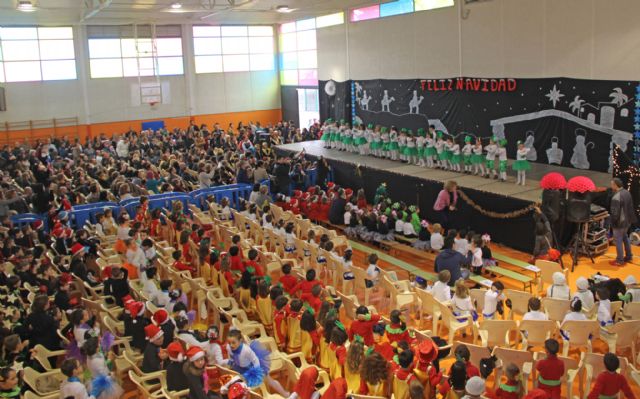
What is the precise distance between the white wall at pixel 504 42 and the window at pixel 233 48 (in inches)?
299

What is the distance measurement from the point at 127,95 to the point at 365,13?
40.3 ft

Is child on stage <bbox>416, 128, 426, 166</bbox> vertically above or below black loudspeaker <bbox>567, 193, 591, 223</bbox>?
above

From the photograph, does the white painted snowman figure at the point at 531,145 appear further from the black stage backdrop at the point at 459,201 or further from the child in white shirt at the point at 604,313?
the child in white shirt at the point at 604,313

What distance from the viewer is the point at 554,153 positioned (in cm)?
1563

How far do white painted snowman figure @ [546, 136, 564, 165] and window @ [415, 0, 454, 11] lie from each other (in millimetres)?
5856

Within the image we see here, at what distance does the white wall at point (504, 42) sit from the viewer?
13.8m

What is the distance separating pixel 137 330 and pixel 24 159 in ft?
50.5

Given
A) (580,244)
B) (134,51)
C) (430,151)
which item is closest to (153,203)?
(430,151)

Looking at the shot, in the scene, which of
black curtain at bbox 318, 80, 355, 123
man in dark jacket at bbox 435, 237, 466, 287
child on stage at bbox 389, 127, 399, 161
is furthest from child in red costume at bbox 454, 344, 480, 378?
black curtain at bbox 318, 80, 355, 123

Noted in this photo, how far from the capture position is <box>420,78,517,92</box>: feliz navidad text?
1686 cm

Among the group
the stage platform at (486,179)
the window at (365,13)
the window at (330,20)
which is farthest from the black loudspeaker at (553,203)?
the window at (330,20)

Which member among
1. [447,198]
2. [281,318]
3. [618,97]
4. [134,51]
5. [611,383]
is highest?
[134,51]

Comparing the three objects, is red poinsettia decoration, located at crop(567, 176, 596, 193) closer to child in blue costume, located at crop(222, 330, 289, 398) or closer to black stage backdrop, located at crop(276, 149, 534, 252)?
black stage backdrop, located at crop(276, 149, 534, 252)

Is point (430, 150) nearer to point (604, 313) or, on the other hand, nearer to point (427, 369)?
point (604, 313)
